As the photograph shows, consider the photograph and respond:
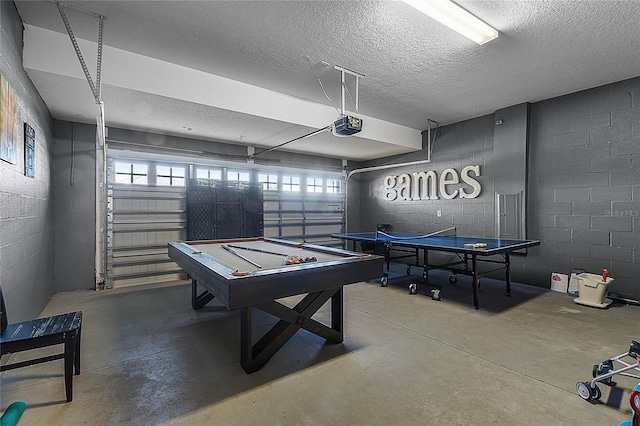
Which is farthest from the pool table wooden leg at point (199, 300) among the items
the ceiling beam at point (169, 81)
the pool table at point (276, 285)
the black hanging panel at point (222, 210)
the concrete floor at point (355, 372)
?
the ceiling beam at point (169, 81)

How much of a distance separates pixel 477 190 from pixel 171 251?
5.45m

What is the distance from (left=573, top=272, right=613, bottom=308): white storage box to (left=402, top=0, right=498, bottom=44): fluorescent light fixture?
3.44m

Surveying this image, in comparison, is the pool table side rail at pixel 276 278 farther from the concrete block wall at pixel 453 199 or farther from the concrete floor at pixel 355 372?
the concrete block wall at pixel 453 199

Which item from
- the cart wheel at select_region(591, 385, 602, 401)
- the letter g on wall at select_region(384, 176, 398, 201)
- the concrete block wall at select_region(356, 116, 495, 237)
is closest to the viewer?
the cart wheel at select_region(591, 385, 602, 401)

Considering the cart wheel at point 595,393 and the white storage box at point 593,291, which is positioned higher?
the white storage box at point 593,291

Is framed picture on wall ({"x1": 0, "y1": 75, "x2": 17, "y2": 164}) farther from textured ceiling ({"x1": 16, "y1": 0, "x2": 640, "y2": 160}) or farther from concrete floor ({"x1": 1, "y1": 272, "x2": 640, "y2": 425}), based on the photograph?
concrete floor ({"x1": 1, "y1": 272, "x2": 640, "y2": 425})

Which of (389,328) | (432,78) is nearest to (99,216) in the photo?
(389,328)

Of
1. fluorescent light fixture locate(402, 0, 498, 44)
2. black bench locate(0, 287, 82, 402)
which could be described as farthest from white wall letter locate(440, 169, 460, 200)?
black bench locate(0, 287, 82, 402)

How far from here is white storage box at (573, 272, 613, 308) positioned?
392 cm

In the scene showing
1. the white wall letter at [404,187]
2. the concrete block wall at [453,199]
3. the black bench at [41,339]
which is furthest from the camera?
the white wall letter at [404,187]

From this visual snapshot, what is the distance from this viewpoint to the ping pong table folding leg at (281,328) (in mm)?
2418

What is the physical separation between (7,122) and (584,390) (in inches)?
186

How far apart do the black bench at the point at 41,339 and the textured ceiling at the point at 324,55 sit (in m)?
2.56

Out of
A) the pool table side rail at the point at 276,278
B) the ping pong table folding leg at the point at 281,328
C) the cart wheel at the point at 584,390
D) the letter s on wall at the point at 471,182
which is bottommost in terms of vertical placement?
the cart wheel at the point at 584,390
